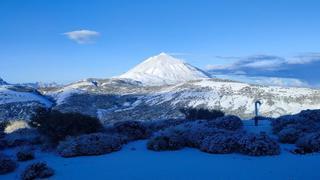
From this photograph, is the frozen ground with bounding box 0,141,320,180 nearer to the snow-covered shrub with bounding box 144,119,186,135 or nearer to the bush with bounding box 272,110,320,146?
the bush with bounding box 272,110,320,146

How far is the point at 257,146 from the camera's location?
15.3 metres

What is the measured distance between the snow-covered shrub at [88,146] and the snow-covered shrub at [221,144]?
133 inches

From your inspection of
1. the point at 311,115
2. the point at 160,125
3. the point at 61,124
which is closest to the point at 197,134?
the point at 61,124

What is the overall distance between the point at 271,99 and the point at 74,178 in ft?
327

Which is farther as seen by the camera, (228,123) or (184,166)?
(228,123)

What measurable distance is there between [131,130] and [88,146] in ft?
15.2

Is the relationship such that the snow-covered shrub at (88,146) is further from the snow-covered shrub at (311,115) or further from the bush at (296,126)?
the snow-covered shrub at (311,115)

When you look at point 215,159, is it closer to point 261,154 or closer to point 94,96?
point 261,154

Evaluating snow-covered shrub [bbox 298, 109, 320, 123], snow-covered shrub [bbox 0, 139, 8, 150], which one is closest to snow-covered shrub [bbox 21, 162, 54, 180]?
snow-covered shrub [bbox 0, 139, 8, 150]

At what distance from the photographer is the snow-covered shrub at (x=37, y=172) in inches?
524

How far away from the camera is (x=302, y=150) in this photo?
1589 cm

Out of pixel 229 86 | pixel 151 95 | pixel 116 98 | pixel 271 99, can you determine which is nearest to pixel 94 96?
pixel 116 98

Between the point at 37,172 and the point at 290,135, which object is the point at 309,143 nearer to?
the point at 290,135

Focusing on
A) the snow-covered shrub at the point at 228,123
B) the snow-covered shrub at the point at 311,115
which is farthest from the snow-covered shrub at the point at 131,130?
the snow-covered shrub at the point at 311,115
